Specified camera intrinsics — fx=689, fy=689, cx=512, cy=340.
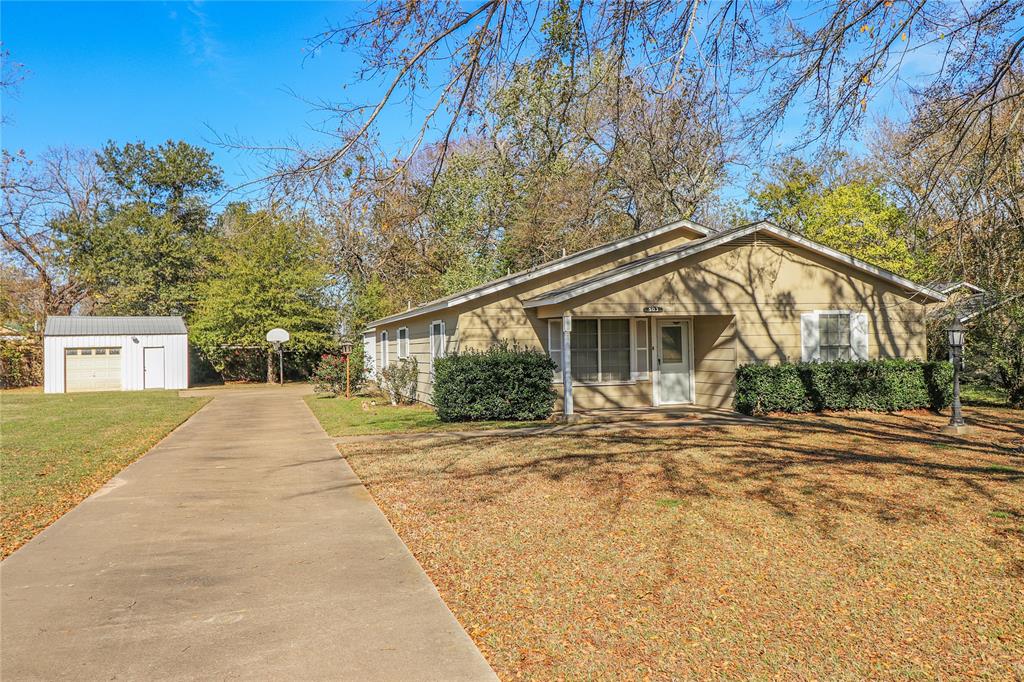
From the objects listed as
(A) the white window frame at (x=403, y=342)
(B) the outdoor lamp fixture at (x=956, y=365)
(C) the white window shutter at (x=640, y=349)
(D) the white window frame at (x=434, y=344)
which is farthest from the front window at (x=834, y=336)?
(A) the white window frame at (x=403, y=342)

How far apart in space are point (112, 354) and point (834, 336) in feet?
93.0

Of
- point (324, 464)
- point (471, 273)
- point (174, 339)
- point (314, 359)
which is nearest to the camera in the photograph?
point (324, 464)

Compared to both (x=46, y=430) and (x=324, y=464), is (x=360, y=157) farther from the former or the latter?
(x=46, y=430)

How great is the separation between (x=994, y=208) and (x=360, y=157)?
302 inches

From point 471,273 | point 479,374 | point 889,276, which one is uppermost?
point 471,273

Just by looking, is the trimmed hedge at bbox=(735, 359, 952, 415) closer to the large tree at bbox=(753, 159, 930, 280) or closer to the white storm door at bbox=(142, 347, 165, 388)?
the large tree at bbox=(753, 159, 930, 280)

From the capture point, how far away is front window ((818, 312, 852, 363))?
50.0 feet

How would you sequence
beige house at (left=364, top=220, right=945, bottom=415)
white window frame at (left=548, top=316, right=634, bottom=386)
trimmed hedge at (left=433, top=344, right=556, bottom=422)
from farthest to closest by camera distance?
1. white window frame at (left=548, top=316, right=634, bottom=386)
2. beige house at (left=364, top=220, right=945, bottom=415)
3. trimmed hedge at (left=433, top=344, right=556, bottom=422)

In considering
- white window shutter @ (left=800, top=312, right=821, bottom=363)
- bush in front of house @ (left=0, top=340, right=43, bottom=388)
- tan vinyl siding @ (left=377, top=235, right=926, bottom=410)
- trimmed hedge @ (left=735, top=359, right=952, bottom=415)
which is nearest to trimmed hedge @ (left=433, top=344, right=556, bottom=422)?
tan vinyl siding @ (left=377, top=235, right=926, bottom=410)

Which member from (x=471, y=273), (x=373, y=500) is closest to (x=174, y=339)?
(x=471, y=273)

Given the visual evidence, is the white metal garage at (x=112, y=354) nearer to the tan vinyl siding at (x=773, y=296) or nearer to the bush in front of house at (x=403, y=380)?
the bush in front of house at (x=403, y=380)

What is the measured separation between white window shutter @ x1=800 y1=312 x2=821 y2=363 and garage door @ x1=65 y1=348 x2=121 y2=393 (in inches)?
1086

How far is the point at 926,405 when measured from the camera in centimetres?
1477

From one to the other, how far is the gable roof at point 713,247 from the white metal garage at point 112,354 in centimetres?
2202
